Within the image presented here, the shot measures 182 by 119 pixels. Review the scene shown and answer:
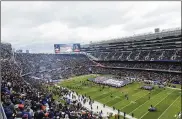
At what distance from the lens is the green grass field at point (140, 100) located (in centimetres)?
3183

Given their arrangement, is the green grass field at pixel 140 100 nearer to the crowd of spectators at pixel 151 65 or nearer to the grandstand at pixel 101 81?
the grandstand at pixel 101 81

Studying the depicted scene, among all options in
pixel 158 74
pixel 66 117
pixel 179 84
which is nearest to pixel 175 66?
pixel 158 74

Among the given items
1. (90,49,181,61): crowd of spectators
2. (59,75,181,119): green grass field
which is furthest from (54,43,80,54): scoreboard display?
(59,75,181,119): green grass field

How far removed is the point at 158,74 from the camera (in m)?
62.6

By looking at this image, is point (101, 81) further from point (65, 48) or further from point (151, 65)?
point (65, 48)

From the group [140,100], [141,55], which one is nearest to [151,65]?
[141,55]

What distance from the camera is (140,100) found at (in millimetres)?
38438

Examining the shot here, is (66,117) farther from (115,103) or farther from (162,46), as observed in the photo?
(162,46)

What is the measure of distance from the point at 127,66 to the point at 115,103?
4090cm

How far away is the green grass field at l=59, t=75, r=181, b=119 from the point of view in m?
31.8

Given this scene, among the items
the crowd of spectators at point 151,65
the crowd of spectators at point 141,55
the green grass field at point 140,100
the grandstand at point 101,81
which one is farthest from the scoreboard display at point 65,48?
the green grass field at point 140,100

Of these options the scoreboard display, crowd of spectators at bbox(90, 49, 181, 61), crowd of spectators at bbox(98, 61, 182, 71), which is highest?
the scoreboard display

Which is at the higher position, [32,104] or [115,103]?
[32,104]

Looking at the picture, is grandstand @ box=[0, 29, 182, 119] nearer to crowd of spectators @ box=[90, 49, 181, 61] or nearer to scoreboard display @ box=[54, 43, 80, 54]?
crowd of spectators @ box=[90, 49, 181, 61]
